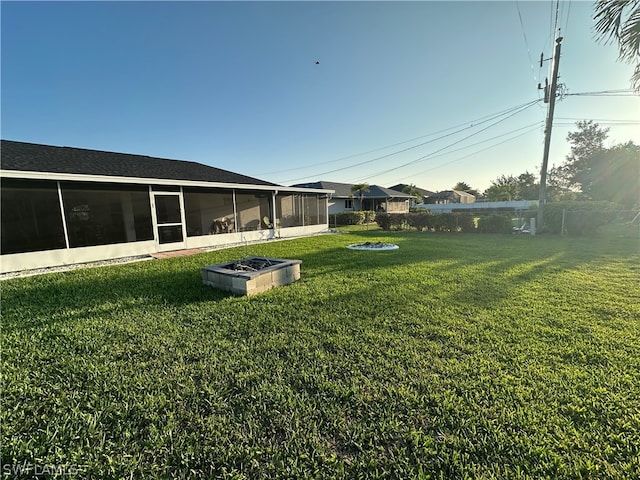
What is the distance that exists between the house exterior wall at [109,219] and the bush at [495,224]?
1152 cm

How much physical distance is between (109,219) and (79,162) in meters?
2.37

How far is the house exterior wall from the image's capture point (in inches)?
283

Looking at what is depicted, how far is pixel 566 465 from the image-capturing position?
5.39ft

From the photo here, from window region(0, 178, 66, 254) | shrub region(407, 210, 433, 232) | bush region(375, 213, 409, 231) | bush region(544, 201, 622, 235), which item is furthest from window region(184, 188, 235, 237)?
bush region(544, 201, 622, 235)

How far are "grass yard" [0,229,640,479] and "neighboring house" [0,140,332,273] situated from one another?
349cm

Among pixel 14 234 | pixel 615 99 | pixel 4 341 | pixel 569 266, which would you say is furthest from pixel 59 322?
pixel 615 99

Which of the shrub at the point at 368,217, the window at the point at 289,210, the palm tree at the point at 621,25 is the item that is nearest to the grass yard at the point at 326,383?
the palm tree at the point at 621,25

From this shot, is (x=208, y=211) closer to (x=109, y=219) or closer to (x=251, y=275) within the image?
(x=109, y=219)

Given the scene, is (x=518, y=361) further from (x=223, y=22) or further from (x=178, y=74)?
(x=178, y=74)

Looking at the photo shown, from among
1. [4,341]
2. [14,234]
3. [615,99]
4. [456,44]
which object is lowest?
[4,341]

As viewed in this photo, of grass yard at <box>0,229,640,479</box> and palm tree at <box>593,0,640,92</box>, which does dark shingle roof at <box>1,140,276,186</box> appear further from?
palm tree at <box>593,0,640,92</box>

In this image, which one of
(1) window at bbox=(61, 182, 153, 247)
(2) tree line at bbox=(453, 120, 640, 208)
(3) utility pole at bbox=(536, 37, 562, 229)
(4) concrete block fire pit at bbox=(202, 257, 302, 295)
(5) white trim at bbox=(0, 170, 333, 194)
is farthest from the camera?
(2) tree line at bbox=(453, 120, 640, 208)

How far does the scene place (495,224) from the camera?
47.5 ft

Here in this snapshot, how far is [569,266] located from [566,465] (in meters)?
7.28
